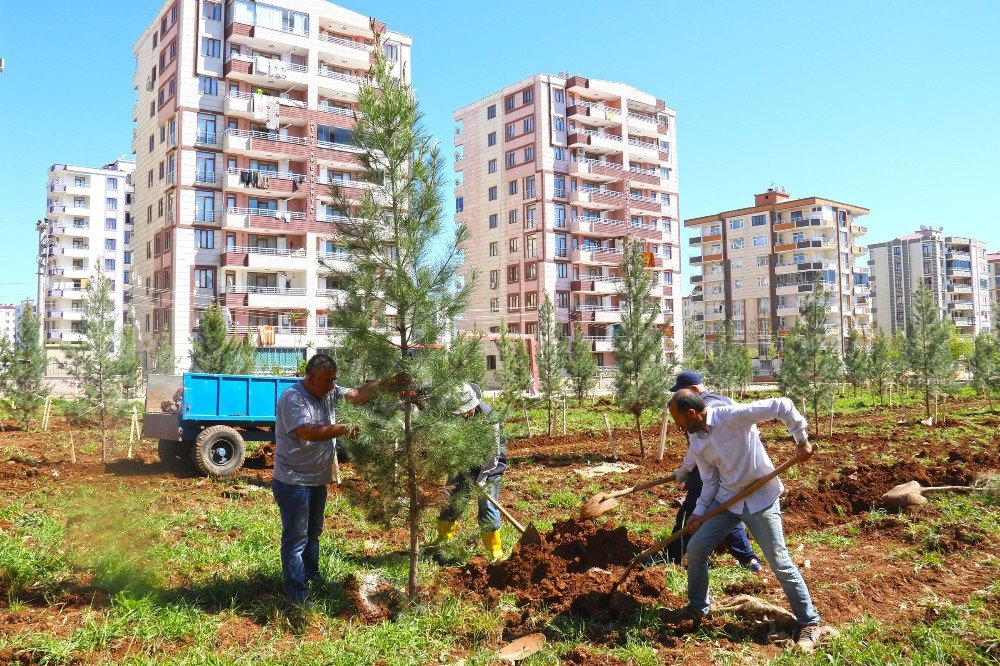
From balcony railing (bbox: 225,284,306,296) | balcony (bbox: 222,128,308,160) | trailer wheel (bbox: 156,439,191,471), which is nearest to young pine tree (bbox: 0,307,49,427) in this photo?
trailer wheel (bbox: 156,439,191,471)

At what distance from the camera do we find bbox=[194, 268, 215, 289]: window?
4047 cm

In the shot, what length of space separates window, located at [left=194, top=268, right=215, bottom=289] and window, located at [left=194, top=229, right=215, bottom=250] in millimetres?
1300

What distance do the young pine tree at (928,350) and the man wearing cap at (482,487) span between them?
21832mm

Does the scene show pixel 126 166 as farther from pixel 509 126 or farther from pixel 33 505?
pixel 33 505

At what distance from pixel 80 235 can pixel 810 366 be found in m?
77.5

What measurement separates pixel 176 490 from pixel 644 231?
51648mm

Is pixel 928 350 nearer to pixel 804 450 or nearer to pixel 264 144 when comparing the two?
pixel 804 450

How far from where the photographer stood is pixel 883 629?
523 cm

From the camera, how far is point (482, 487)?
22.2 ft

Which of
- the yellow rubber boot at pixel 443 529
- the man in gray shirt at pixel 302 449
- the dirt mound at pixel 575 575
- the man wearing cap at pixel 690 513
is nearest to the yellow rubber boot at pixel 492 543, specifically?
the dirt mound at pixel 575 575

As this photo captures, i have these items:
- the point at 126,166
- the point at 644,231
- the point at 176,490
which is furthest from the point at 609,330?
the point at 126,166

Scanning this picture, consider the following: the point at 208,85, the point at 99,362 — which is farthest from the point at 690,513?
the point at 208,85

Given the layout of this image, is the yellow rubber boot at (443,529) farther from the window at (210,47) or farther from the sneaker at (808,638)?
the window at (210,47)

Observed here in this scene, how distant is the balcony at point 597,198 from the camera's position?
55.5 m
